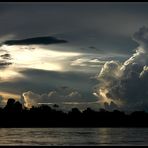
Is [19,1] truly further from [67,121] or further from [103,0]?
[67,121]

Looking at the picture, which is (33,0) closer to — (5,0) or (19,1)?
(19,1)

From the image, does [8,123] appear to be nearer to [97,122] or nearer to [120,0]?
[97,122]

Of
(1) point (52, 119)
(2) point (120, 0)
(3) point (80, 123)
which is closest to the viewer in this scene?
(2) point (120, 0)

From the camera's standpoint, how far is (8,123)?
132125 millimetres

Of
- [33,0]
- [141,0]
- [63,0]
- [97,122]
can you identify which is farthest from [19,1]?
[97,122]

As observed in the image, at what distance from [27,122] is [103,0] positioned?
396 feet

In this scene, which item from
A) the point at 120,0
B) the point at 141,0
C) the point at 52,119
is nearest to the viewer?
the point at 120,0

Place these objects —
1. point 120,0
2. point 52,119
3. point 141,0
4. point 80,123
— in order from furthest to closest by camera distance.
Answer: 1. point 80,123
2. point 52,119
3. point 141,0
4. point 120,0

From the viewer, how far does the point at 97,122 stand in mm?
134375

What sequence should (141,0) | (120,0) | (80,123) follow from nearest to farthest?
(120,0) → (141,0) → (80,123)

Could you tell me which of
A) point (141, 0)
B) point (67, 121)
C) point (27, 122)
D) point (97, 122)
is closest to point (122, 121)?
point (97, 122)

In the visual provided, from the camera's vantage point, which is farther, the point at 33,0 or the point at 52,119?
the point at 52,119

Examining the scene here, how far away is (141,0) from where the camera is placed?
849 centimetres

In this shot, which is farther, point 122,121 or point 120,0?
point 122,121
